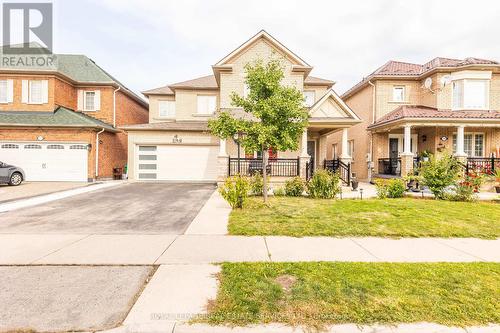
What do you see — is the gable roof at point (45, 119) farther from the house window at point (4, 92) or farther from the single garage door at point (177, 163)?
the single garage door at point (177, 163)

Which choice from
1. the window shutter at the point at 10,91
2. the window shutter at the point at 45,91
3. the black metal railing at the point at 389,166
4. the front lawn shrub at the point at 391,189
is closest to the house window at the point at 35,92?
the window shutter at the point at 45,91

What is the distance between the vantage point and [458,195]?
35.8ft

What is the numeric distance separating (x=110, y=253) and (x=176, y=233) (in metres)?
1.61

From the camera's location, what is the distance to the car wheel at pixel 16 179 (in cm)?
1485

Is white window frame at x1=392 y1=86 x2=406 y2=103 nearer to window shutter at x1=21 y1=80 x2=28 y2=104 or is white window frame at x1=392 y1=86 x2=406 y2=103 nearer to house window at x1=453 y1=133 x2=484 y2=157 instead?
house window at x1=453 y1=133 x2=484 y2=157

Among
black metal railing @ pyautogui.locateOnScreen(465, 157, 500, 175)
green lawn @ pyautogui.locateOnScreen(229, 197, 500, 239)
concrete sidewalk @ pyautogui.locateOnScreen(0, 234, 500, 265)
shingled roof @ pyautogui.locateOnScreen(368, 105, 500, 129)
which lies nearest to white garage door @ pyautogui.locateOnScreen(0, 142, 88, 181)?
concrete sidewalk @ pyautogui.locateOnScreen(0, 234, 500, 265)

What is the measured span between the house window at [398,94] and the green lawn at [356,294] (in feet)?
57.3

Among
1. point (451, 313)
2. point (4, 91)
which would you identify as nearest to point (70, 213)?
point (451, 313)

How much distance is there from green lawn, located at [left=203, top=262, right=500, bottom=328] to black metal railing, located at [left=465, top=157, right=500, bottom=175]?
14295 mm

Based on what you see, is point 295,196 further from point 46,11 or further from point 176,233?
point 46,11

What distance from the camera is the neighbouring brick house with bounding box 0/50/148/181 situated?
55.6 ft

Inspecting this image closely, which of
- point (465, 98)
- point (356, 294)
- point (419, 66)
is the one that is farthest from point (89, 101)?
point (465, 98)

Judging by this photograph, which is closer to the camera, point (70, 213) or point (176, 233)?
point (176, 233)

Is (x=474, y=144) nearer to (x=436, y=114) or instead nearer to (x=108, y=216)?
(x=436, y=114)
